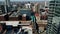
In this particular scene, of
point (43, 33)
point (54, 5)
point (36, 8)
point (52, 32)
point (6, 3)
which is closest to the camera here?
point (52, 32)

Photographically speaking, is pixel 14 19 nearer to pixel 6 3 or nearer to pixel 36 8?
pixel 36 8

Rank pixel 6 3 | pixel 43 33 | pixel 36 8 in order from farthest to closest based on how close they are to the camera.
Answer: pixel 6 3, pixel 36 8, pixel 43 33

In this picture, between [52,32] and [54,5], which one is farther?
[54,5]

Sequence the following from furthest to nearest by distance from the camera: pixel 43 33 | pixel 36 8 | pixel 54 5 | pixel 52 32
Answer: pixel 36 8
pixel 43 33
pixel 54 5
pixel 52 32

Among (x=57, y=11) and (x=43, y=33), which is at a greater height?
(x=57, y=11)

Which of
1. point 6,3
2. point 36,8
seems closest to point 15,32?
point 36,8

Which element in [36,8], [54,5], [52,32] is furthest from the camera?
[36,8]

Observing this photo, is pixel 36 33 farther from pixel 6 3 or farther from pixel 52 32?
pixel 6 3

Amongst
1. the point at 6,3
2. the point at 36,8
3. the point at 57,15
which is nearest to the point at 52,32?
the point at 57,15

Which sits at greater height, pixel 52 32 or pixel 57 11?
pixel 57 11
